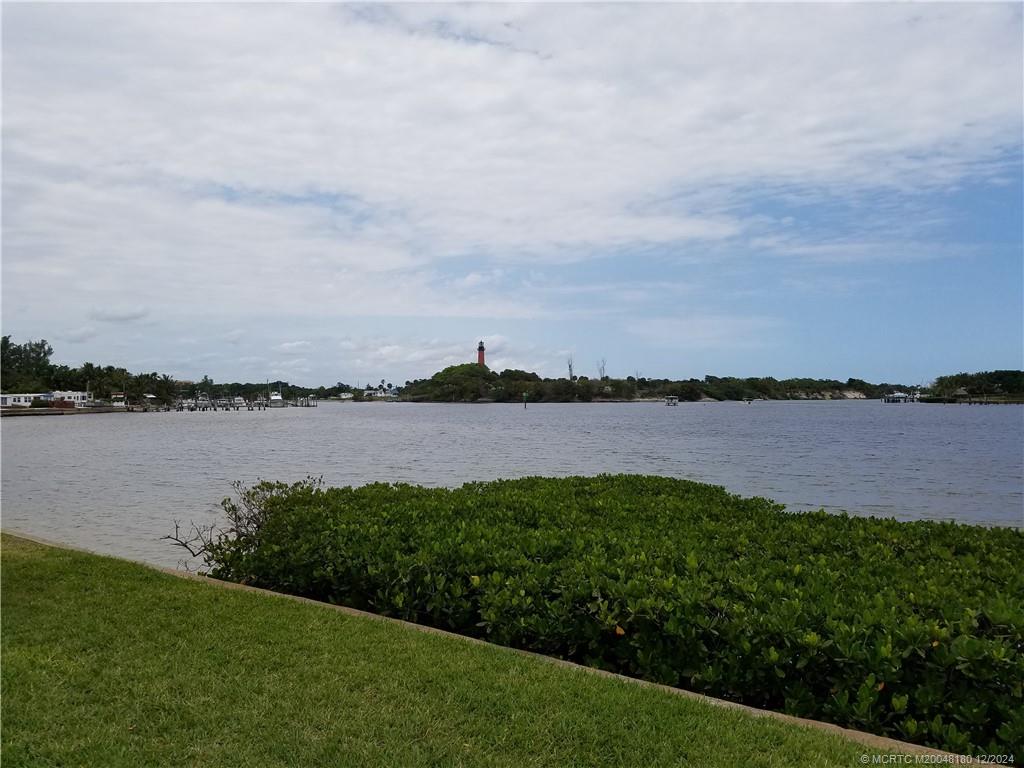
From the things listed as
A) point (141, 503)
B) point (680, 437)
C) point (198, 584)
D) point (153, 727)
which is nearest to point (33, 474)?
point (141, 503)

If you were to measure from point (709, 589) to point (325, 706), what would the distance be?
2.72 meters

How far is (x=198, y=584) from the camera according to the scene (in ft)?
23.9

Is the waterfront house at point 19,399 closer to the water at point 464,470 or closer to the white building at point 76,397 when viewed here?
the white building at point 76,397

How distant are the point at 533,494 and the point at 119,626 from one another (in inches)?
201

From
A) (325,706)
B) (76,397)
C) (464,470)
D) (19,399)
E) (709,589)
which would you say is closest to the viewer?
(325,706)

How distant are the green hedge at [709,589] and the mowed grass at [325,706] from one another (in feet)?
1.73

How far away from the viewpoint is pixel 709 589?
5133mm

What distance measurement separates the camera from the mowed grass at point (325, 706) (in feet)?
12.1

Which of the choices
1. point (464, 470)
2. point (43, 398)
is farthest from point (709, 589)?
point (43, 398)

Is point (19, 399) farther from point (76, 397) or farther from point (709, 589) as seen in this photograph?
point (709, 589)

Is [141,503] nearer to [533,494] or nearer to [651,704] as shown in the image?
[533,494]

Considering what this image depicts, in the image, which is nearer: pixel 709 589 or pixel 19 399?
pixel 709 589

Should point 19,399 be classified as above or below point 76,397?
below

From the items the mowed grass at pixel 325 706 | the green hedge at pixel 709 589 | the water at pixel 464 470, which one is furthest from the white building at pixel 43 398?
the mowed grass at pixel 325 706
